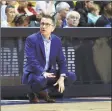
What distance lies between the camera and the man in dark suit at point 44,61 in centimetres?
736

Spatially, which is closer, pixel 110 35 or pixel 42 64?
pixel 42 64

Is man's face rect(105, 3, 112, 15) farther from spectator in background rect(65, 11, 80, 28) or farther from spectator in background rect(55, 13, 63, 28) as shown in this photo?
spectator in background rect(55, 13, 63, 28)

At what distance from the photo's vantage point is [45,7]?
7.67 metres

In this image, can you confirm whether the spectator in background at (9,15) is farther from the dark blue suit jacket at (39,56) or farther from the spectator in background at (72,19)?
the spectator in background at (72,19)

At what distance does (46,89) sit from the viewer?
7516mm

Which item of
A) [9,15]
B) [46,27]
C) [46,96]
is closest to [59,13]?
[46,27]

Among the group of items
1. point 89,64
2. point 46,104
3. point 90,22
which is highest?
point 90,22

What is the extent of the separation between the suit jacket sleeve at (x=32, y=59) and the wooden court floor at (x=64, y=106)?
19.7 inches

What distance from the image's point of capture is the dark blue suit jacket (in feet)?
24.1

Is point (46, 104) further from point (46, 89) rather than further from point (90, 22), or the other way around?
point (90, 22)

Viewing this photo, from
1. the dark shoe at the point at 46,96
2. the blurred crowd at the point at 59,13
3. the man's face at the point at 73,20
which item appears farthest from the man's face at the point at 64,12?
the dark shoe at the point at 46,96

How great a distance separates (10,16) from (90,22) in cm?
128

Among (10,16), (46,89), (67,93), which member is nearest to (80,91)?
(67,93)

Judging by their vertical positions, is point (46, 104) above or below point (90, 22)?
below
